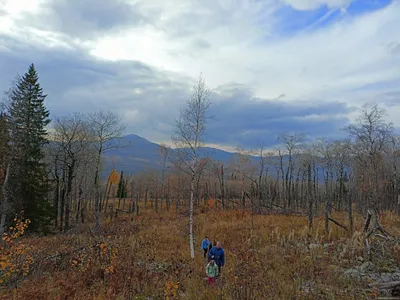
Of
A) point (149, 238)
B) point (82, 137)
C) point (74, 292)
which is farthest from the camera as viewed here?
point (82, 137)

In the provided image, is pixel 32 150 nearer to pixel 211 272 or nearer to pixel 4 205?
pixel 4 205

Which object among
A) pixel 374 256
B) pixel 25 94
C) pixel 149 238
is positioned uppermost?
pixel 25 94

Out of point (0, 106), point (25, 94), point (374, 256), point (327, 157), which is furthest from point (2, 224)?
point (327, 157)

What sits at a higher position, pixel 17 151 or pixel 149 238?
pixel 17 151

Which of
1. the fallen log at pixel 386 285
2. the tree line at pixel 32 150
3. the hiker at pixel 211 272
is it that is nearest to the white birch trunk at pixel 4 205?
the tree line at pixel 32 150

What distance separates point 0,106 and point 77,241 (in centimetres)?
1284

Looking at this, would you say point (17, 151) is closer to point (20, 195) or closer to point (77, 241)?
point (20, 195)

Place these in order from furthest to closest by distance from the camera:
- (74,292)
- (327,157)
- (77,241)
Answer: (327,157) < (77,241) < (74,292)

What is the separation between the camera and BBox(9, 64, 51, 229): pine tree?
73.4 ft

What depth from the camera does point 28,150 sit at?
23.8 m

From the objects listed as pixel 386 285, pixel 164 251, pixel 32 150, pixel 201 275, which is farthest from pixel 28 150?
pixel 386 285

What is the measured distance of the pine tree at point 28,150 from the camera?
2236 centimetres

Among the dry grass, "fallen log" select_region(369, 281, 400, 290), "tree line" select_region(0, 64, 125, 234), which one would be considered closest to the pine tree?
"tree line" select_region(0, 64, 125, 234)

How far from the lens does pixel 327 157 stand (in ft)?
183
